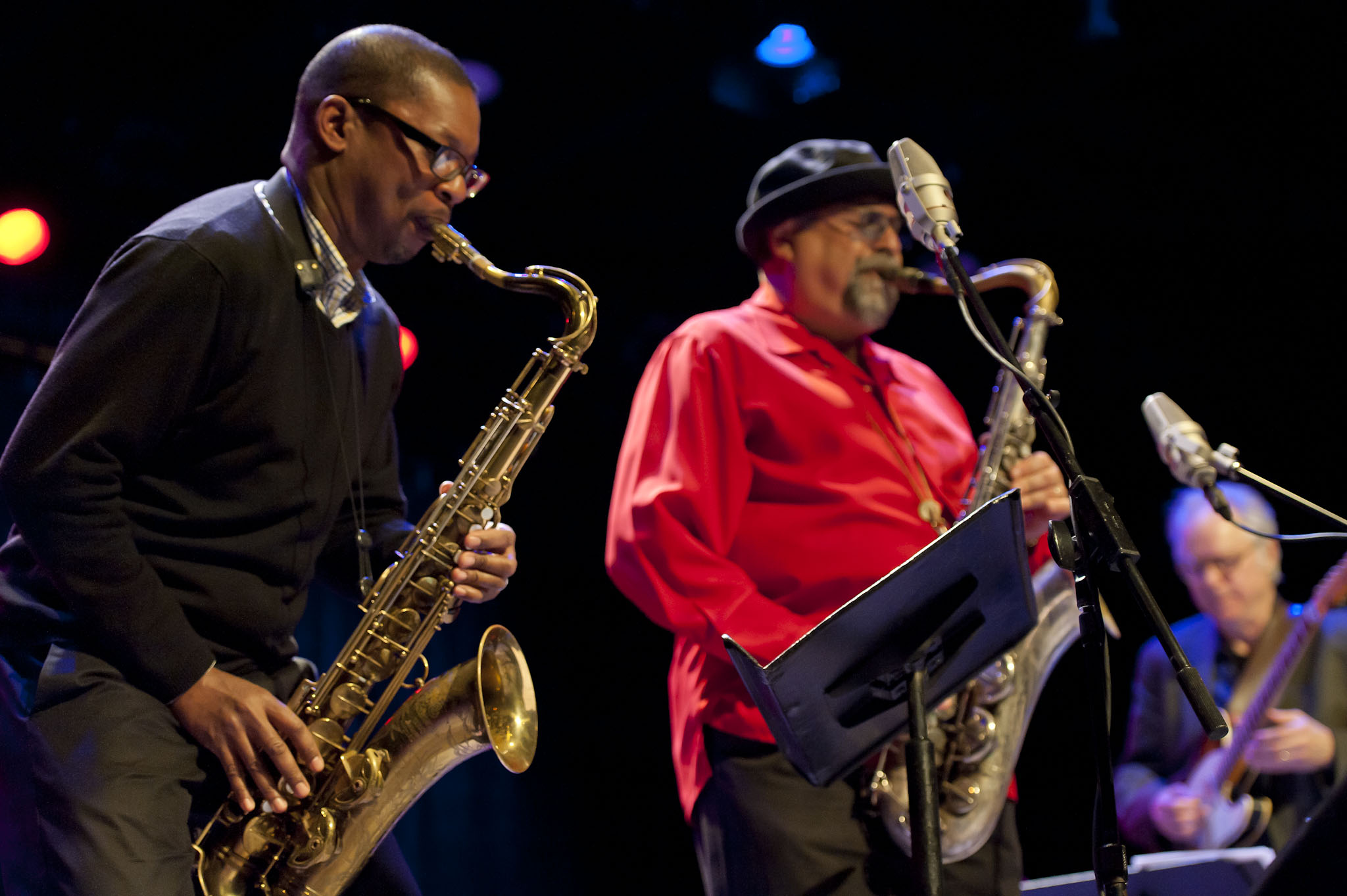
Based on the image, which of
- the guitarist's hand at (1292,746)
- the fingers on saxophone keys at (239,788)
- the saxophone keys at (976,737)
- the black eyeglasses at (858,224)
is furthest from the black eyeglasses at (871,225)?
the guitarist's hand at (1292,746)

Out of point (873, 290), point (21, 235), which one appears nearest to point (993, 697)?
point (873, 290)

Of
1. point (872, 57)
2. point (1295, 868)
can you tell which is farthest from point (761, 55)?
point (1295, 868)

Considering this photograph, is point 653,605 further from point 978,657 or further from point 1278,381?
point 1278,381

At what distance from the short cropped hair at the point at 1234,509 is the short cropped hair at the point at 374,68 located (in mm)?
3575

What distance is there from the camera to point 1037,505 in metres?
3.02

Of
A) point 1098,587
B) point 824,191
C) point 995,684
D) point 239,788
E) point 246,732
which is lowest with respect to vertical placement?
point 995,684

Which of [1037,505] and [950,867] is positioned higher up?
[1037,505]

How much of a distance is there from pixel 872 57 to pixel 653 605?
367cm

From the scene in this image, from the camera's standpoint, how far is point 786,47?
17.2 ft

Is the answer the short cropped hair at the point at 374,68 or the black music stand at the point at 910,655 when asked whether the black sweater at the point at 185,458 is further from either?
the black music stand at the point at 910,655

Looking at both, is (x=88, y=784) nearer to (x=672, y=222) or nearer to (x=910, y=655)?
(x=910, y=655)

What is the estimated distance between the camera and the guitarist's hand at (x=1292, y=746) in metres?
4.16

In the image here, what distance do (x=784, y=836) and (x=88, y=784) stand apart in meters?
1.54

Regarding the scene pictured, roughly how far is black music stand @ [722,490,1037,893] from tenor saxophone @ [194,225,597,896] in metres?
0.81
